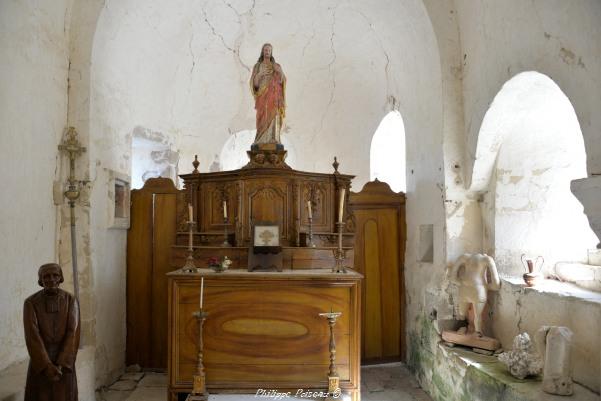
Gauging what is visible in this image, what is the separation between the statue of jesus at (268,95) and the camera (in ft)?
18.2

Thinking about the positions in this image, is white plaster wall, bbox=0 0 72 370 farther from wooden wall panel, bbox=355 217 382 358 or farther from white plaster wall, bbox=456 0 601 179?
white plaster wall, bbox=456 0 601 179

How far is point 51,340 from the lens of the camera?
10.2ft

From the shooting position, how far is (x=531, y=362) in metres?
3.52

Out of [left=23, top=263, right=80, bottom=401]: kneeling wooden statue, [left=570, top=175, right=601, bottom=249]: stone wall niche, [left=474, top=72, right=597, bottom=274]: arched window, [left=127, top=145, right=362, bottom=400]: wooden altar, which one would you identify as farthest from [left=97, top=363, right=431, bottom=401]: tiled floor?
[left=570, top=175, right=601, bottom=249]: stone wall niche

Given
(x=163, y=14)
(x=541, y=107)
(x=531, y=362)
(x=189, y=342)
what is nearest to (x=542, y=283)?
(x=531, y=362)

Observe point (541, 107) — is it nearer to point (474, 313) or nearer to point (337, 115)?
point (474, 313)

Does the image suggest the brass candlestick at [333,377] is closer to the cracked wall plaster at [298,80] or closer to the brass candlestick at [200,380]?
the brass candlestick at [200,380]

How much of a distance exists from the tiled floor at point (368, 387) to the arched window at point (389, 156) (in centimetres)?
285

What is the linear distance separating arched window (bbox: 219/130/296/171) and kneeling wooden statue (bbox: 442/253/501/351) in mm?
3900

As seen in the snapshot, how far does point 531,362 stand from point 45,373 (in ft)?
10.4

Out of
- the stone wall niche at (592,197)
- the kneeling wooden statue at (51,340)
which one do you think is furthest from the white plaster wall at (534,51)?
the kneeling wooden statue at (51,340)

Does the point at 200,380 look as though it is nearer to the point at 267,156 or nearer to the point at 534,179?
the point at 267,156

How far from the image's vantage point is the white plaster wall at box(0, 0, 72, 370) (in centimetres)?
386

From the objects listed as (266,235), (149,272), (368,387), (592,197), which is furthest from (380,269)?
(592,197)
